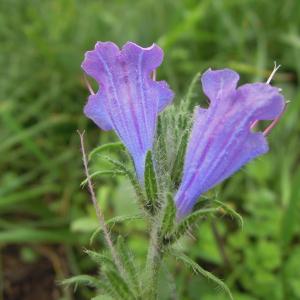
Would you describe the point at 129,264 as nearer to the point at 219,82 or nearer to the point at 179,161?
the point at 179,161

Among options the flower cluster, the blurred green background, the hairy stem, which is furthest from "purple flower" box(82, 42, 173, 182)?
the blurred green background

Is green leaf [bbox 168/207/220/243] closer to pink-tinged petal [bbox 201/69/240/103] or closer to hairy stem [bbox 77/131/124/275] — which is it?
hairy stem [bbox 77/131/124/275]

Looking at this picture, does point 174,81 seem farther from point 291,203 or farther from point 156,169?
point 156,169

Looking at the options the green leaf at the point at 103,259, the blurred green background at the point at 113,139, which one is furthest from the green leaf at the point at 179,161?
the blurred green background at the point at 113,139

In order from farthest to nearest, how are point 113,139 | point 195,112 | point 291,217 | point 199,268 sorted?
point 113,139, point 291,217, point 195,112, point 199,268

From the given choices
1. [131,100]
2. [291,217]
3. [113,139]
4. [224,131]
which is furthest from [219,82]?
[113,139]

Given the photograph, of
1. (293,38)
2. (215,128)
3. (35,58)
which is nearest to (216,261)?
(215,128)

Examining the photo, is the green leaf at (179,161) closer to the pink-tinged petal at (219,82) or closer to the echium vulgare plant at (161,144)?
the echium vulgare plant at (161,144)
